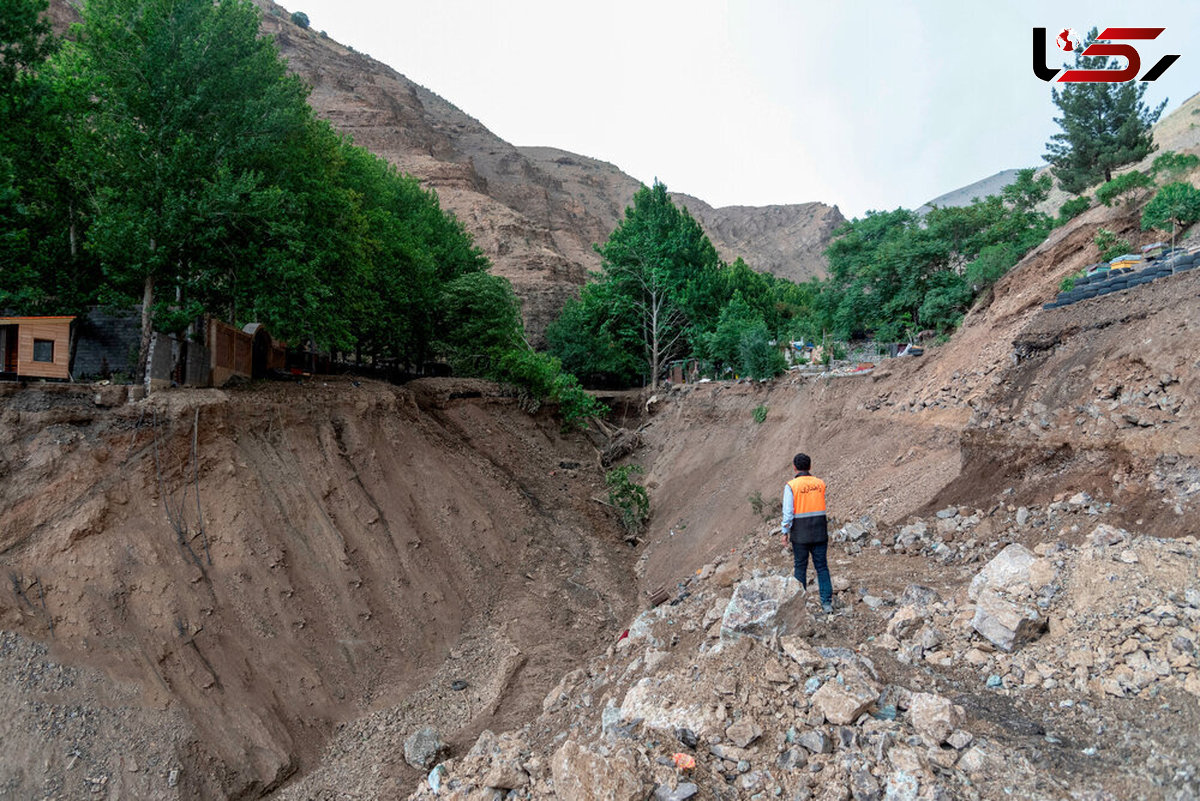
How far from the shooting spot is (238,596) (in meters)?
9.17

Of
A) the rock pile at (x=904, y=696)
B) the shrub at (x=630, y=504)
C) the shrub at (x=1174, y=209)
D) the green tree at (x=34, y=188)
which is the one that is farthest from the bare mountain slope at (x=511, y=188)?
the rock pile at (x=904, y=696)

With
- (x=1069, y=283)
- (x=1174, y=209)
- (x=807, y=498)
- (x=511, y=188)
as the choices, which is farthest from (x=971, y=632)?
(x=511, y=188)

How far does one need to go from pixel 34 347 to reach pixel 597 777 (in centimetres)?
1106

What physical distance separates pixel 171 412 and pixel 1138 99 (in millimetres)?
38059

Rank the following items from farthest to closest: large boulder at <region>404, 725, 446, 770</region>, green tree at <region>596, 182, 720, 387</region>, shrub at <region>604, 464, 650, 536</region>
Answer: green tree at <region>596, 182, 720, 387</region> → shrub at <region>604, 464, 650, 536</region> → large boulder at <region>404, 725, 446, 770</region>

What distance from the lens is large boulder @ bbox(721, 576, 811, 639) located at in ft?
19.3

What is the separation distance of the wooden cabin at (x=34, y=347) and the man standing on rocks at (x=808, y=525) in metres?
11.5

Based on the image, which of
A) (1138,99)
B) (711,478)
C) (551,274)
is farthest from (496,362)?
(1138,99)

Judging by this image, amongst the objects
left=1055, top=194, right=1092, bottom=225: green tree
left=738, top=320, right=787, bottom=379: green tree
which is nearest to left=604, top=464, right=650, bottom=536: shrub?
left=738, top=320, right=787, bottom=379: green tree

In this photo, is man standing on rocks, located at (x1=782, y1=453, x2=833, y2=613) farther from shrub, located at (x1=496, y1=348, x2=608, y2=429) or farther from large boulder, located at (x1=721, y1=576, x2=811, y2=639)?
shrub, located at (x1=496, y1=348, x2=608, y2=429)

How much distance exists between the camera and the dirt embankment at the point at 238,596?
727cm

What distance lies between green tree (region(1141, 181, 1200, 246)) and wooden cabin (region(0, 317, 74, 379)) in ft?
71.2

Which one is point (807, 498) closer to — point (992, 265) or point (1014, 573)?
point (1014, 573)

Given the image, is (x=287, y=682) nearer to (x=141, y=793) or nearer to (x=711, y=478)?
(x=141, y=793)
